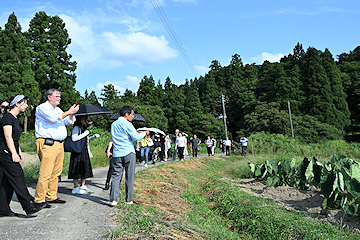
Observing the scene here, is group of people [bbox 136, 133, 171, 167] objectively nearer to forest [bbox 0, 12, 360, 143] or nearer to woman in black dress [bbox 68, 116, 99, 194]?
woman in black dress [bbox 68, 116, 99, 194]

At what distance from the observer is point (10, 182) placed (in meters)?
4.29

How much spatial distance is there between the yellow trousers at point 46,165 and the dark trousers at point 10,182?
282 mm

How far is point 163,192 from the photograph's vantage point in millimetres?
6691

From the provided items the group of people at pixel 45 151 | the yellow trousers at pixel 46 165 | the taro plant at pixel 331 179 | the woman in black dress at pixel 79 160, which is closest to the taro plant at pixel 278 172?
the taro plant at pixel 331 179

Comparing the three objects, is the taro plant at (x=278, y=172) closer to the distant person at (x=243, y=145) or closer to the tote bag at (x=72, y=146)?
the tote bag at (x=72, y=146)

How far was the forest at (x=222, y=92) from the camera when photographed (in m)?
30.1

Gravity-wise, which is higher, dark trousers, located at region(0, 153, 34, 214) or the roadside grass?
dark trousers, located at region(0, 153, 34, 214)

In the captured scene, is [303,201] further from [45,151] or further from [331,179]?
[45,151]

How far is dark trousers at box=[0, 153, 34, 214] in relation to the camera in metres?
4.26

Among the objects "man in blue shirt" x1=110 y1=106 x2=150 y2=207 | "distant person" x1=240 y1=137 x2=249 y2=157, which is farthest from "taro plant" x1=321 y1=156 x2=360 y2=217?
"distant person" x1=240 y1=137 x2=249 y2=157

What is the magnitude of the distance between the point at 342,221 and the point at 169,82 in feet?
214

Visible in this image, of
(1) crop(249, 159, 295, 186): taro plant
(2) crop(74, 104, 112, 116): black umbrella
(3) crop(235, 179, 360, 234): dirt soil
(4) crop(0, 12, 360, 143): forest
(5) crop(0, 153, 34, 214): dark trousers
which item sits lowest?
(3) crop(235, 179, 360, 234): dirt soil

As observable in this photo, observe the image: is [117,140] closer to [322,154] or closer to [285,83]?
[322,154]

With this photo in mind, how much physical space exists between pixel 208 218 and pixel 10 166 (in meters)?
3.75
